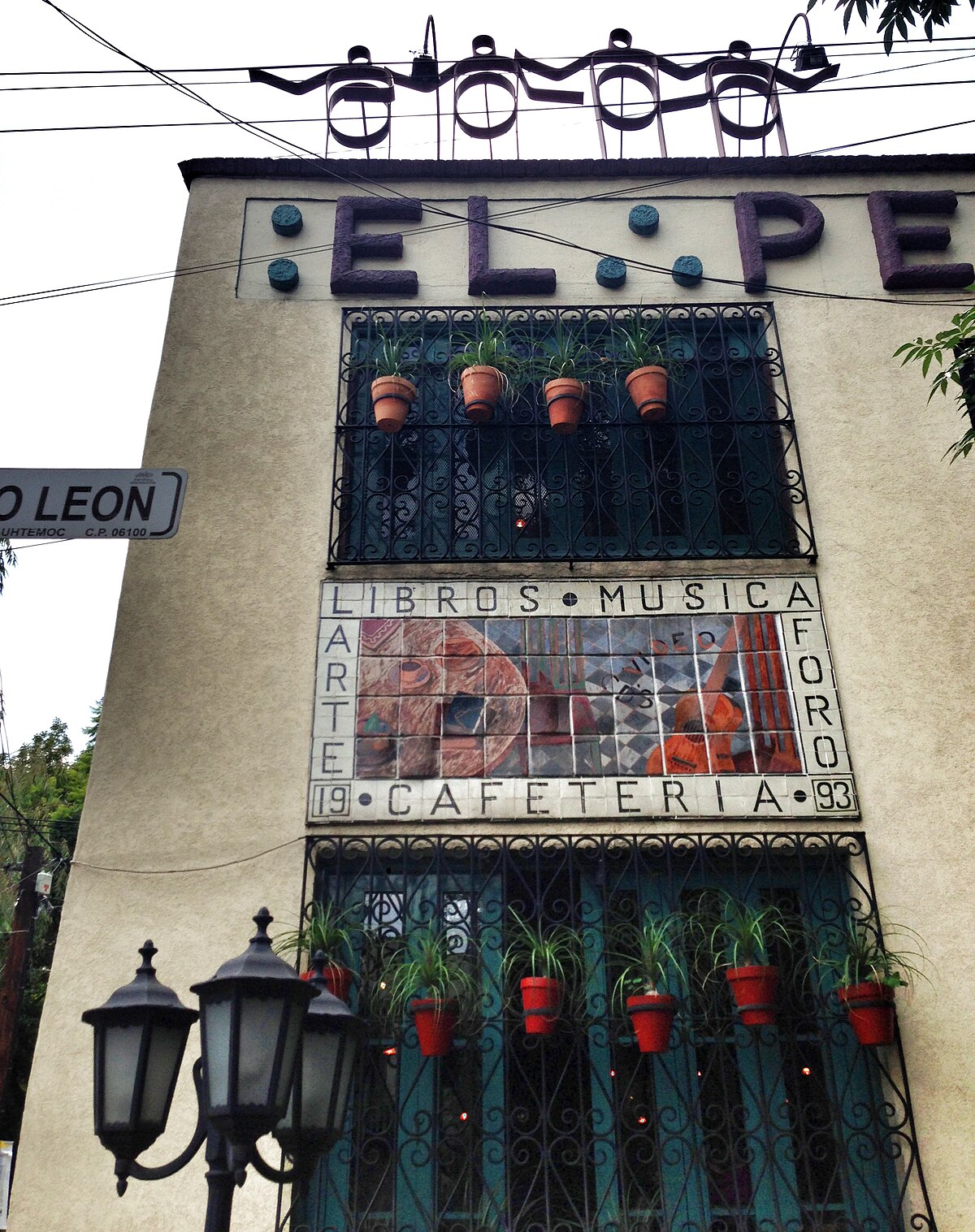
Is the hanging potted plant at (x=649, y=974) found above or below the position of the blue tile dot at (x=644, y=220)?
below

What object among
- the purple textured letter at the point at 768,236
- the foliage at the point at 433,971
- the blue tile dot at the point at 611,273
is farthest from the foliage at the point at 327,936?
the purple textured letter at the point at 768,236

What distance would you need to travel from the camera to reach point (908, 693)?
23.1ft

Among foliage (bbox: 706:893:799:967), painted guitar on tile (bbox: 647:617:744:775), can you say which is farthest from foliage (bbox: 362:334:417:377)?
foliage (bbox: 706:893:799:967)

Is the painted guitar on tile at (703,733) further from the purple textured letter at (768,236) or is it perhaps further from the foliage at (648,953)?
the purple textured letter at (768,236)

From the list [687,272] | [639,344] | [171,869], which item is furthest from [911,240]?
[171,869]

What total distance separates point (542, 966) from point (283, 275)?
207 inches

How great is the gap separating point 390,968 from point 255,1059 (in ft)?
9.49

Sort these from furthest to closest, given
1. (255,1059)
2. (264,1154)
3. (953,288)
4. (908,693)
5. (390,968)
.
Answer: (953,288) < (908,693) < (390,968) < (264,1154) < (255,1059)

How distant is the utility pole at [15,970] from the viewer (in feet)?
48.4

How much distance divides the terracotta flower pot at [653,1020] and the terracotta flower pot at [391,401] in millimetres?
3995

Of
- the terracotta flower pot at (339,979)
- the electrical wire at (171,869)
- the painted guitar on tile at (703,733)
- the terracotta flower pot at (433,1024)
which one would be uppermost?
the painted guitar on tile at (703,733)

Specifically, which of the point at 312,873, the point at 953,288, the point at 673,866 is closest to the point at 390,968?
the point at 312,873

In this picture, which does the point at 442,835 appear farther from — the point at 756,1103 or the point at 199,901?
the point at 756,1103

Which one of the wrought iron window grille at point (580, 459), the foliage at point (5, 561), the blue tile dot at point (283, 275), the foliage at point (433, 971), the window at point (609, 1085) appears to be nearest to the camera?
the window at point (609, 1085)
